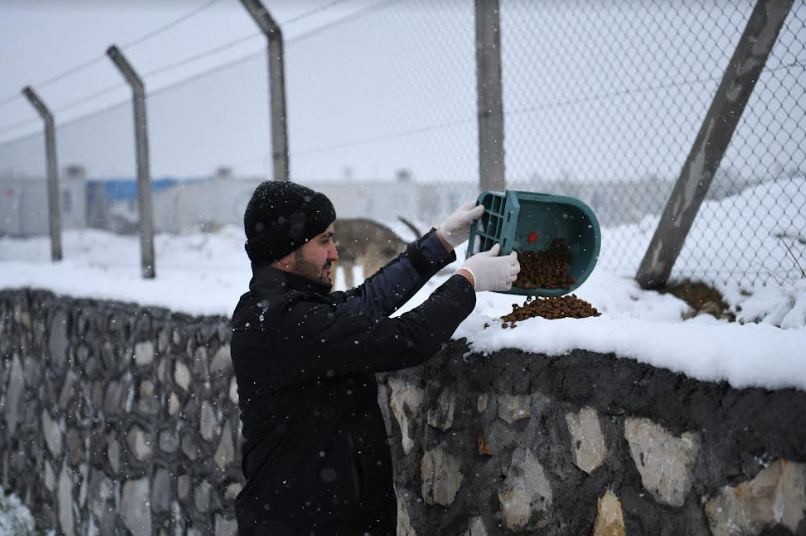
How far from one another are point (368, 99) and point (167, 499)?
2.72m

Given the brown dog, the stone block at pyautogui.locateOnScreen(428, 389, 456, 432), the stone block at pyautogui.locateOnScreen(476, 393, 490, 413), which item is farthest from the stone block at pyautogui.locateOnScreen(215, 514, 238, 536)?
the stone block at pyautogui.locateOnScreen(476, 393, 490, 413)

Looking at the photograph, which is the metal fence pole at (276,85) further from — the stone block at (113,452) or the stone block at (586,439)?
the stone block at (586,439)

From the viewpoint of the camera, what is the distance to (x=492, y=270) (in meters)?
2.39

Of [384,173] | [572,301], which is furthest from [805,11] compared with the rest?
[384,173]

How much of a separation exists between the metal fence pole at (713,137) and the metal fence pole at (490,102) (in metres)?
0.76

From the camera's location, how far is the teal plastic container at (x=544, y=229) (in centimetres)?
259

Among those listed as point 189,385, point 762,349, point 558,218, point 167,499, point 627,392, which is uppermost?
point 558,218

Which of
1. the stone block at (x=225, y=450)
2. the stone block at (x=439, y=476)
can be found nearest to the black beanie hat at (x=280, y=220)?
the stone block at (x=439, y=476)

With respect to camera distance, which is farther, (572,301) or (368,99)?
(368,99)

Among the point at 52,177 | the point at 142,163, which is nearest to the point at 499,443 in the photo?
the point at 142,163

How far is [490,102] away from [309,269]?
59.8 inches

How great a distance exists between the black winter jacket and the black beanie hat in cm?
8

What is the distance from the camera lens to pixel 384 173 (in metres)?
5.20

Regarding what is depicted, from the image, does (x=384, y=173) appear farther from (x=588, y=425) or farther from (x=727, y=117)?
(x=588, y=425)
